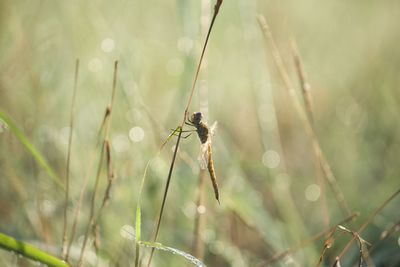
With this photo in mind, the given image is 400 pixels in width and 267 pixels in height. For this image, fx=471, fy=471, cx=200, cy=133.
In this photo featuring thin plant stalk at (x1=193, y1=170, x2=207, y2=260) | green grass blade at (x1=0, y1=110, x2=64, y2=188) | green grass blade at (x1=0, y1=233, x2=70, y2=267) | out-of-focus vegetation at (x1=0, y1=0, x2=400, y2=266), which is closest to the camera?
green grass blade at (x1=0, y1=233, x2=70, y2=267)

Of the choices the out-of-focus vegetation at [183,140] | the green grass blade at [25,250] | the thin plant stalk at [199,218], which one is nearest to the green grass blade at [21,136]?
the out-of-focus vegetation at [183,140]

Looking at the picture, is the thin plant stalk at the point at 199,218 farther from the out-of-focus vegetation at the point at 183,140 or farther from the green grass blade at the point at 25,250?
the green grass blade at the point at 25,250

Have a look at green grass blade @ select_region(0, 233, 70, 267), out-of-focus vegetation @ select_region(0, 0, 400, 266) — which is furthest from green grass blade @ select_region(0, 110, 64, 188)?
green grass blade @ select_region(0, 233, 70, 267)

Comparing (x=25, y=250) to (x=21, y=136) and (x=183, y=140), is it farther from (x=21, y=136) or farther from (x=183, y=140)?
(x=183, y=140)

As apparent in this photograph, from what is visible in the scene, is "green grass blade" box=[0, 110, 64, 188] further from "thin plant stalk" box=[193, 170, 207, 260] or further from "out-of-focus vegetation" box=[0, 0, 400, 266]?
"thin plant stalk" box=[193, 170, 207, 260]

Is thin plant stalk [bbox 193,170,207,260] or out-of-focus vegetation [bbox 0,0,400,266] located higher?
out-of-focus vegetation [bbox 0,0,400,266]

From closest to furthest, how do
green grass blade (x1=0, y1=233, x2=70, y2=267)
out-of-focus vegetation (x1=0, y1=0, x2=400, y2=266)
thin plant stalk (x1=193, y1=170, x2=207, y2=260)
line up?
green grass blade (x1=0, y1=233, x2=70, y2=267) → thin plant stalk (x1=193, y1=170, x2=207, y2=260) → out-of-focus vegetation (x1=0, y1=0, x2=400, y2=266)
